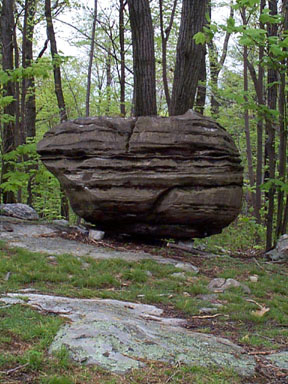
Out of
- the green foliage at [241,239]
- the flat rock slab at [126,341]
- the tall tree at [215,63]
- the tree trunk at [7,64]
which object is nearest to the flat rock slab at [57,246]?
the flat rock slab at [126,341]

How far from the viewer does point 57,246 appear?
25.7 ft

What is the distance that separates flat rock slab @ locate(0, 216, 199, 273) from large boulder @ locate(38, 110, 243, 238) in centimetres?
90

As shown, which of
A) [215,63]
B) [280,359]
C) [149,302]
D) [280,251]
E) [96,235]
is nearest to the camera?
[280,359]

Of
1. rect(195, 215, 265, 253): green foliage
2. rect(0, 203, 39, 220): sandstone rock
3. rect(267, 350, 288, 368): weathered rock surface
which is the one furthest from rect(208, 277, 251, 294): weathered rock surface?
rect(195, 215, 265, 253): green foliage

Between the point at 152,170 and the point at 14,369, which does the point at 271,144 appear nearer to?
the point at 152,170

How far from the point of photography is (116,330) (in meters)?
3.74

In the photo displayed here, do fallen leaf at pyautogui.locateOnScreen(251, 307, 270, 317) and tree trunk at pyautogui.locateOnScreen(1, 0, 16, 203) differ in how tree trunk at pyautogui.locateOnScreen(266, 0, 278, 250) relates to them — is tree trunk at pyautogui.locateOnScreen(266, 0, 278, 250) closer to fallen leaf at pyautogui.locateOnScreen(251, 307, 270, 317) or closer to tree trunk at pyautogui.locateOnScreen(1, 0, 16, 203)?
fallen leaf at pyautogui.locateOnScreen(251, 307, 270, 317)

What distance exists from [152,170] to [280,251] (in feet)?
11.3

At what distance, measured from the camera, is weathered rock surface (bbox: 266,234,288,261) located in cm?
928

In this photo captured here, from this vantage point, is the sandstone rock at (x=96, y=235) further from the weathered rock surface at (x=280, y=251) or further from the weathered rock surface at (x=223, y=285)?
the weathered rock surface at (x=280, y=251)

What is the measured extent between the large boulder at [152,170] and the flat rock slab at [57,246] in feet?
2.94

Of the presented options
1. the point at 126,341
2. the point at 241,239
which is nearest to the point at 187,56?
the point at 241,239

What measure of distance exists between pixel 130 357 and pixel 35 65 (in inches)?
324

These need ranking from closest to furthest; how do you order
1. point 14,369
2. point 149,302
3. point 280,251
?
point 14,369 → point 149,302 → point 280,251
